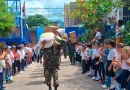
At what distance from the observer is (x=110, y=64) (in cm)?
1034

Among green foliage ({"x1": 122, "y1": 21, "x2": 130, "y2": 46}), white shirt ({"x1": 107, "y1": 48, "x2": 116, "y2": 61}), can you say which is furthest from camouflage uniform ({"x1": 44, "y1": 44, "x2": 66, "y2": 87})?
green foliage ({"x1": 122, "y1": 21, "x2": 130, "y2": 46})

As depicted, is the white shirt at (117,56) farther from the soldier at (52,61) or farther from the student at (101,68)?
the student at (101,68)

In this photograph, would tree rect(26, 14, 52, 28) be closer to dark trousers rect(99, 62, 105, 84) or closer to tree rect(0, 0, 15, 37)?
tree rect(0, 0, 15, 37)

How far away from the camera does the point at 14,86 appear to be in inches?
488

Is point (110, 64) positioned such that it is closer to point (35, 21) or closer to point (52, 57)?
point (52, 57)

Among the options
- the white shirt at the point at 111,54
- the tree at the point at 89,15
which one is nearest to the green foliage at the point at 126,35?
the white shirt at the point at 111,54

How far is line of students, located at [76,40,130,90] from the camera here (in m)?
8.41

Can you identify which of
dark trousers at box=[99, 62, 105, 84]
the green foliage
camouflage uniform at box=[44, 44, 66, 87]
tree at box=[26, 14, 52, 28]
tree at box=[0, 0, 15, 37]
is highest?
tree at box=[26, 14, 52, 28]

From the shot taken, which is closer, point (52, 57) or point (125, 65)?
point (125, 65)

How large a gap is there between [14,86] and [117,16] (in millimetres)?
14009

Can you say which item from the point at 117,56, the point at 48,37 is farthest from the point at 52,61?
the point at 117,56

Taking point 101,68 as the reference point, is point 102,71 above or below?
below

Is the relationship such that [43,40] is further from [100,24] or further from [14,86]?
[100,24]

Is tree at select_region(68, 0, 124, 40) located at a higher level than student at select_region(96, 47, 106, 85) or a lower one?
higher
